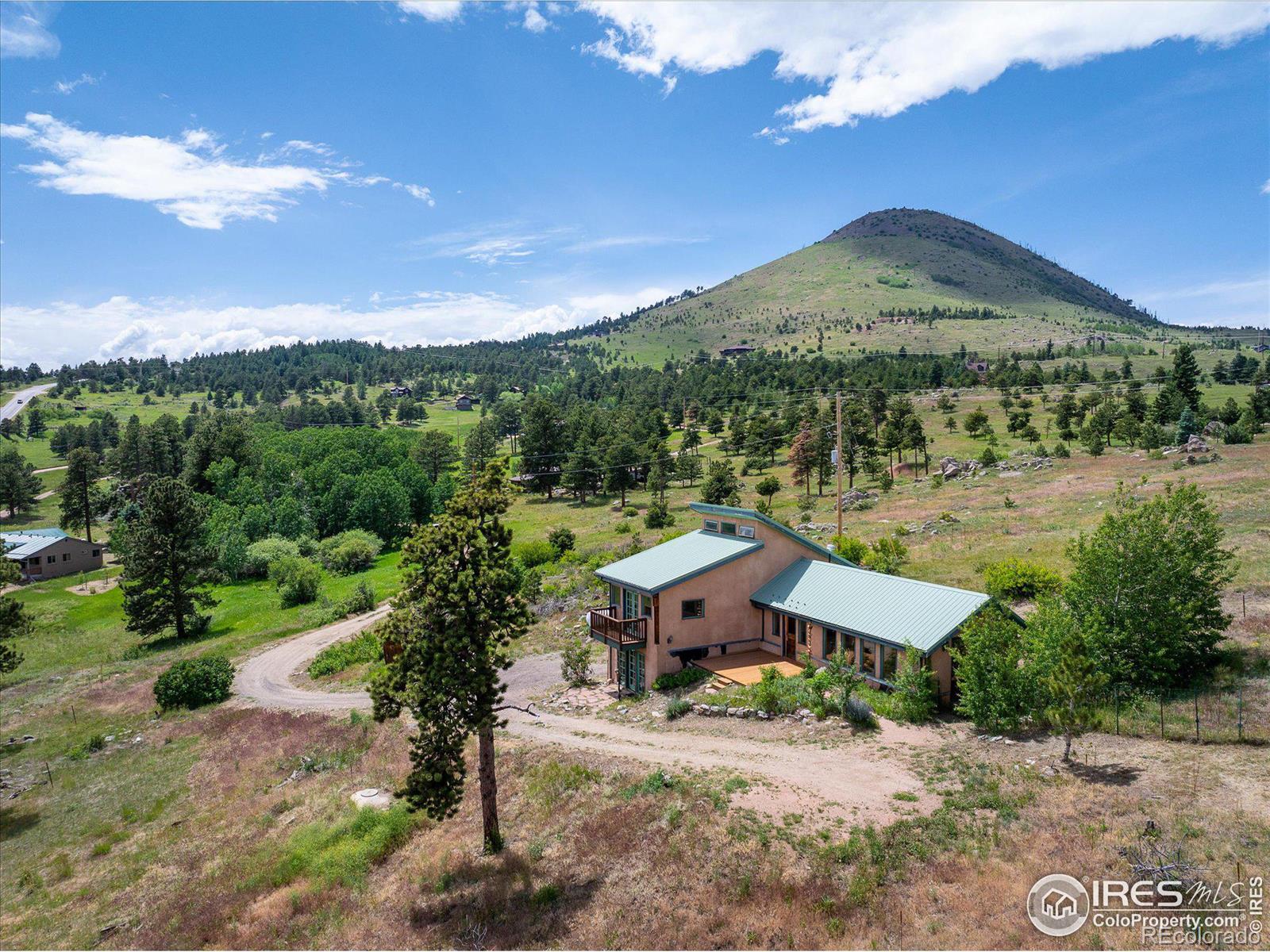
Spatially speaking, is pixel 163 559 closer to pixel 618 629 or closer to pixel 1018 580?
pixel 618 629

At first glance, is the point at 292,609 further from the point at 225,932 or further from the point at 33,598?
the point at 225,932

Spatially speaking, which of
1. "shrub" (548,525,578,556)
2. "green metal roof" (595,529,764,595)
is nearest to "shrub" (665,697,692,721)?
"green metal roof" (595,529,764,595)

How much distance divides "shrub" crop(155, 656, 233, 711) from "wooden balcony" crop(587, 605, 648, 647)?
82.3ft

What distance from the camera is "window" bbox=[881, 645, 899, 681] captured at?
2675 cm

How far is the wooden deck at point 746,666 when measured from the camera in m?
30.4

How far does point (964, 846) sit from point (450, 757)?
13033mm

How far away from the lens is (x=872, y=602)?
29.4 meters

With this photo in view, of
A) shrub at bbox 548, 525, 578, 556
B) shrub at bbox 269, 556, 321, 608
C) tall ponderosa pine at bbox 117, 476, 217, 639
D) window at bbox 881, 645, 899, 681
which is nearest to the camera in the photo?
window at bbox 881, 645, 899, 681

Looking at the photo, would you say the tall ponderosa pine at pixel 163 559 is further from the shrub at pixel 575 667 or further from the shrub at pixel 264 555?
the shrub at pixel 575 667

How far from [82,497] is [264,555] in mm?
48046

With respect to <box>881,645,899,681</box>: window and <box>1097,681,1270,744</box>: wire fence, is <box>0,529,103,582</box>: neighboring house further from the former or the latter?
<box>1097,681,1270,744</box>: wire fence

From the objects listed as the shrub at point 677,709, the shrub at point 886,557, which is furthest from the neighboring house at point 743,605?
the shrub at point 886,557

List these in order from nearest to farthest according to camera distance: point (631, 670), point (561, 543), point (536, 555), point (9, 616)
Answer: point (9, 616)
point (631, 670)
point (536, 555)
point (561, 543)

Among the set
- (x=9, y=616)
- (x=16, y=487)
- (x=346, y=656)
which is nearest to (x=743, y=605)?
(x=346, y=656)
